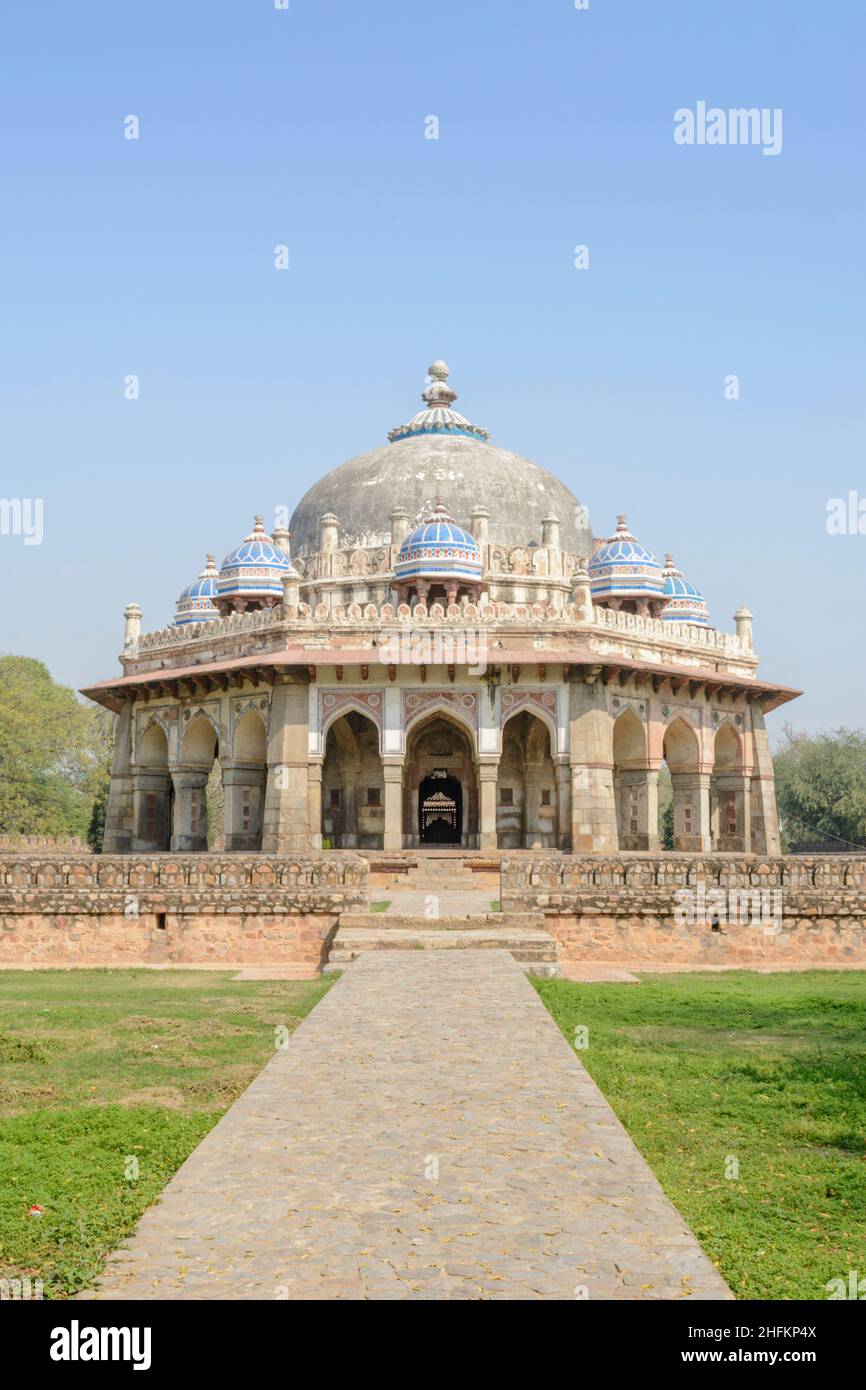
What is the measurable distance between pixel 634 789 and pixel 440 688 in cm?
562

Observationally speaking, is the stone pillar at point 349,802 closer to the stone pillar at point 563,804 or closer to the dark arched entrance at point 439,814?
the dark arched entrance at point 439,814

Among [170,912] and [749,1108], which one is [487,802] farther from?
[749,1108]

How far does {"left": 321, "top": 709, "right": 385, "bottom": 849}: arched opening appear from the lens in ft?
97.9

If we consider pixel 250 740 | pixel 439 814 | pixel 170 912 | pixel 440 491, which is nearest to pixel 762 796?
pixel 439 814

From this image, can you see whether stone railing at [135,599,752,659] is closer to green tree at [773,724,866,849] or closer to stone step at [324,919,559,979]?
stone step at [324,919,559,979]

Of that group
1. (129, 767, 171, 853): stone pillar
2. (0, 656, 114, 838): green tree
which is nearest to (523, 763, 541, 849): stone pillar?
(129, 767, 171, 853): stone pillar

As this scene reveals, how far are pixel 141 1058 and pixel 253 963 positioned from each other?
6.57 metres

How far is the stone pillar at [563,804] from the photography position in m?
25.7

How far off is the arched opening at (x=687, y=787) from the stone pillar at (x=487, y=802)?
5775 mm

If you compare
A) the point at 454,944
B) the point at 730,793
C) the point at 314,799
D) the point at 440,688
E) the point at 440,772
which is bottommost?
the point at 454,944

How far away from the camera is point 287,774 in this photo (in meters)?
26.0

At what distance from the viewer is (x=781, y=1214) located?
539cm

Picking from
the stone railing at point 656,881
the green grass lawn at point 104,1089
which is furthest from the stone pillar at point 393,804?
the green grass lawn at point 104,1089
